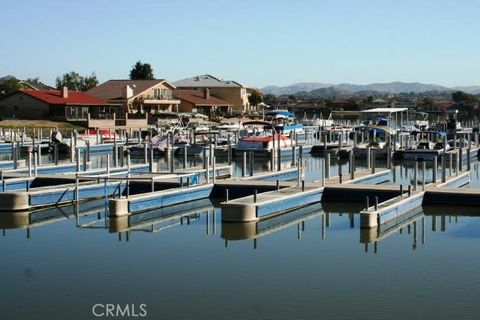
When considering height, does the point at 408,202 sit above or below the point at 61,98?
below

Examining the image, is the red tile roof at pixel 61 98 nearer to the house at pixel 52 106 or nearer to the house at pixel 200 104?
the house at pixel 52 106

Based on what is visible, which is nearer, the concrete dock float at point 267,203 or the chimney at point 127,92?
the concrete dock float at point 267,203

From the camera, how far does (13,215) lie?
97.3 feet

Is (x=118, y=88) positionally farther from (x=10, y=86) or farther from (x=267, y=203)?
(x=267, y=203)

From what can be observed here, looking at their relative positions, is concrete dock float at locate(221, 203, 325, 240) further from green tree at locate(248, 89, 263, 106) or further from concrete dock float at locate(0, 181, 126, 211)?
green tree at locate(248, 89, 263, 106)

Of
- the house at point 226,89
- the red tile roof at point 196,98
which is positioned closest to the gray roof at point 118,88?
the red tile roof at point 196,98

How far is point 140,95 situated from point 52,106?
47.9 ft

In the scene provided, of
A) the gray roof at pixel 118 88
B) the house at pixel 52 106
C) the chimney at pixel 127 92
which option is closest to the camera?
the house at pixel 52 106

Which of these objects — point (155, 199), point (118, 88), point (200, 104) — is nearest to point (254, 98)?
point (200, 104)

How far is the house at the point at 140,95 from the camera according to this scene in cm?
9481

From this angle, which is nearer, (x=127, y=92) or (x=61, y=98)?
(x=61, y=98)

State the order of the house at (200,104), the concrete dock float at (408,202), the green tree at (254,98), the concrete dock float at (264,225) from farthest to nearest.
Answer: the green tree at (254,98), the house at (200,104), the concrete dock float at (264,225), the concrete dock float at (408,202)

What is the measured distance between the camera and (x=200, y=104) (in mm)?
106750

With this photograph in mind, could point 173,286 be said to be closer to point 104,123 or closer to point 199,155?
point 199,155
